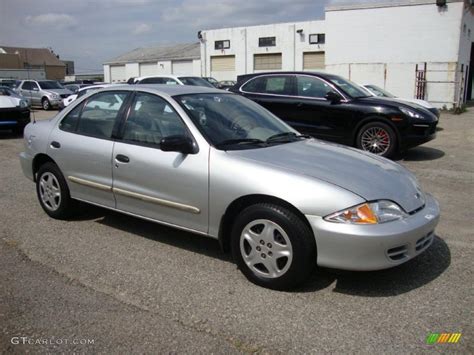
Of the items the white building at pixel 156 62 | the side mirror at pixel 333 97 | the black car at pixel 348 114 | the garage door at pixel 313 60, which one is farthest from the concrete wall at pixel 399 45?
the side mirror at pixel 333 97

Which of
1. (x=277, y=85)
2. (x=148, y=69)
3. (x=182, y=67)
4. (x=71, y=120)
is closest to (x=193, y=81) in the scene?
(x=277, y=85)

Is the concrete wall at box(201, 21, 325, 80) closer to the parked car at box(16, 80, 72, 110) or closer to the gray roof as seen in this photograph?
the gray roof

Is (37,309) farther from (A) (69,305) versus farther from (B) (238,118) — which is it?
(B) (238,118)

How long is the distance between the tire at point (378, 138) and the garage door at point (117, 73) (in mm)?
44177

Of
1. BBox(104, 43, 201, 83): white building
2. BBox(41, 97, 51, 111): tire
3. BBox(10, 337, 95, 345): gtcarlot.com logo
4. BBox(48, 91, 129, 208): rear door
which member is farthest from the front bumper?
BBox(104, 43, 201, 83): white building

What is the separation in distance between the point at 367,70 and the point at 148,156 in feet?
81.0

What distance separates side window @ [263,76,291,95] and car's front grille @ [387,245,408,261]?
646cm

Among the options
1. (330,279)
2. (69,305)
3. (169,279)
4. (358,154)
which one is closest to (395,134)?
(358,154)

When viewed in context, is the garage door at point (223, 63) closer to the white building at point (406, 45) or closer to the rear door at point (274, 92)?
the white building at point (406, 45)

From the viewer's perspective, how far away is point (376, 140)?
8.92m

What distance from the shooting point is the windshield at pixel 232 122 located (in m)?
4.13

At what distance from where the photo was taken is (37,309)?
131 inches

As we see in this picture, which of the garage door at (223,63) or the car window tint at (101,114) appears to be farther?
the garage door at (223,63)

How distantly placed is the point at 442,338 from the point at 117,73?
167ft
